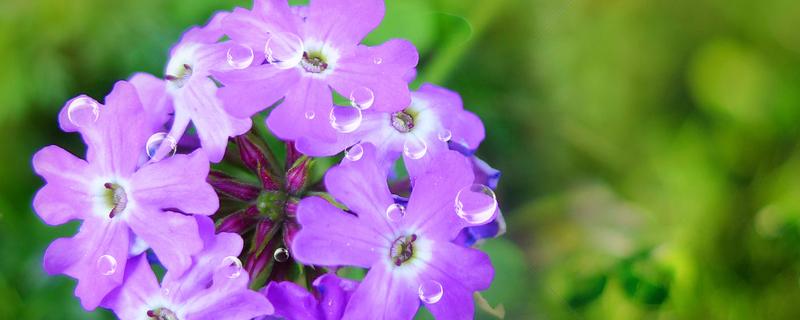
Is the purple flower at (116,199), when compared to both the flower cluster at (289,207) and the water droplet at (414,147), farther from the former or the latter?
the water droplet at (414,147)

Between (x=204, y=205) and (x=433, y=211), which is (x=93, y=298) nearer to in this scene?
(x=204, y=205)

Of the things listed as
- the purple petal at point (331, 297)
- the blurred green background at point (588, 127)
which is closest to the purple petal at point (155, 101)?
the purple petal at point (331, 297)

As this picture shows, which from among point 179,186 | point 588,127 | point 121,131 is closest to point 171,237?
point 179,186

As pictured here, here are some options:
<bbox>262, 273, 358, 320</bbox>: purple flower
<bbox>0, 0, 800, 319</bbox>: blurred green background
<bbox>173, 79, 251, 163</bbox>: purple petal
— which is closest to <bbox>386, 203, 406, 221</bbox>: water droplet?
<bbox>262, 273, 358, 320</bbox>: purple flower

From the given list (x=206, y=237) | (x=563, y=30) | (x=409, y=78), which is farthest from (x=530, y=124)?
(x=206, y=237)

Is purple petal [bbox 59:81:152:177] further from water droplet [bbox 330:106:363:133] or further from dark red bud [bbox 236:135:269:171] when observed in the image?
water droplet [bbox 330:106:363:133]

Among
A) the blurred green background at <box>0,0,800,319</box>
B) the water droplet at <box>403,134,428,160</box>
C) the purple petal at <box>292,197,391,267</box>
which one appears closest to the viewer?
the purple petal at <box>292,197,391,267</box>

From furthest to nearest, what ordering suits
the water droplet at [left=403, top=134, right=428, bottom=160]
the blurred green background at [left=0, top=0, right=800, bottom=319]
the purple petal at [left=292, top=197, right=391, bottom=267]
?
the blurred green background at [left=0, top=0, right=800, bottom=319] < the water droplet at [left=403, top=134, right=428, bottom=160] < the purple petal at [left=292, top=197, right=391, bottom=267]
